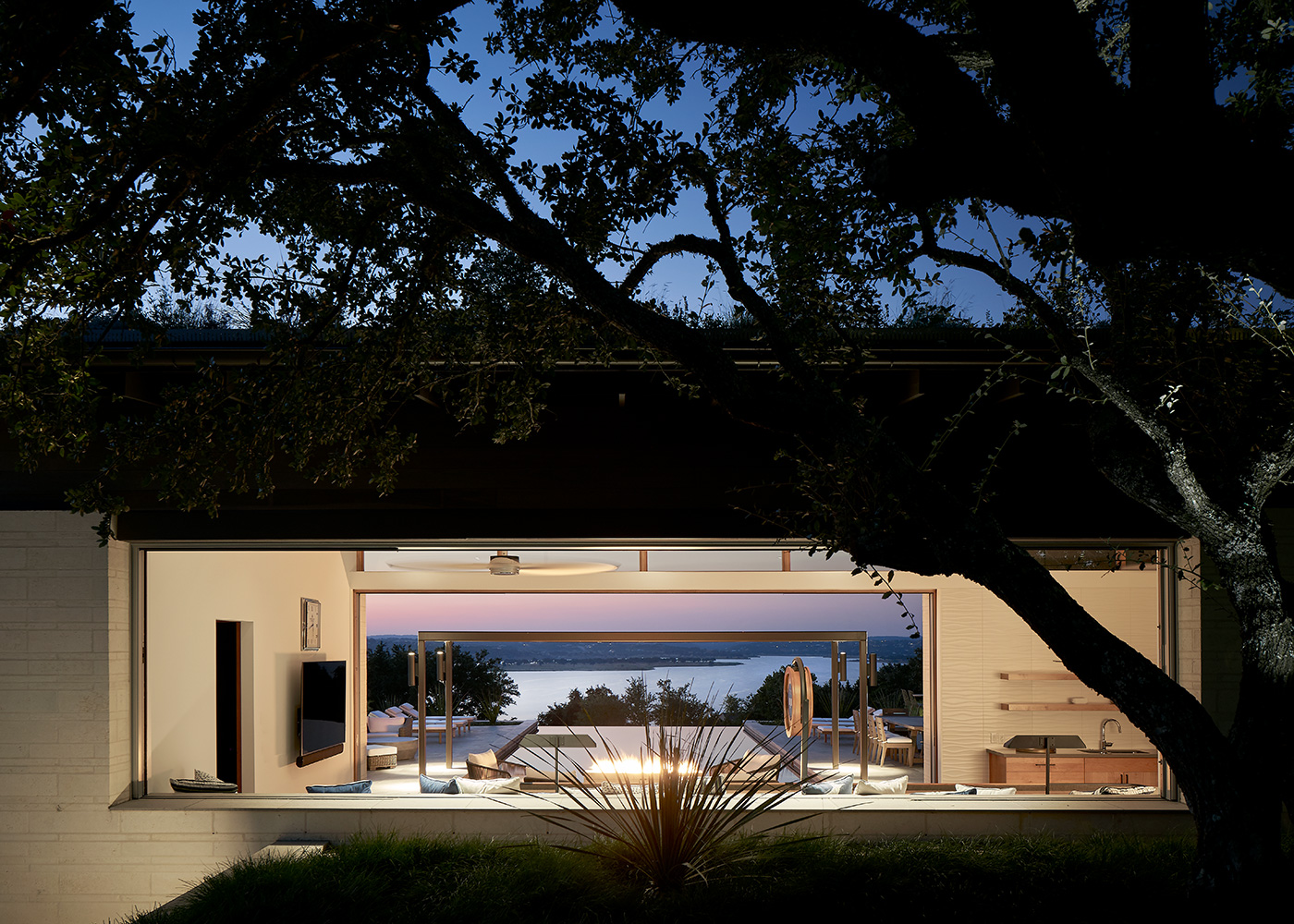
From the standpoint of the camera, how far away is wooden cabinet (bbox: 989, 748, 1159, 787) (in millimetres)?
9844

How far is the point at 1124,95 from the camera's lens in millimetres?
2445

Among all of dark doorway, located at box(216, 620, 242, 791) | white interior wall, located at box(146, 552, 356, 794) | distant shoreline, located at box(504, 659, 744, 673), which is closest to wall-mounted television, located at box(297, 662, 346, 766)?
white interior wall, located at box(146, 552, 356, 794)

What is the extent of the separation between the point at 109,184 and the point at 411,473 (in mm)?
2966

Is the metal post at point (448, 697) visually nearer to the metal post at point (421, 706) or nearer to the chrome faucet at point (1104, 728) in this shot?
the metal post at point (421, 706)

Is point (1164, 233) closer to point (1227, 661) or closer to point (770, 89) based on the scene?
point (770, 89)

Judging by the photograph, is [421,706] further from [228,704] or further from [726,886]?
[726,886]

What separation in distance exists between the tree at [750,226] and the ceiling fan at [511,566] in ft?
12.0

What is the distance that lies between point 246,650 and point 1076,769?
25.6 feet

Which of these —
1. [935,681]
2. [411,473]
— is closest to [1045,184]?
[411,473]

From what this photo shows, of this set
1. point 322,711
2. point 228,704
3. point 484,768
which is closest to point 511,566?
point 484,768

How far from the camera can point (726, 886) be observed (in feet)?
13.2

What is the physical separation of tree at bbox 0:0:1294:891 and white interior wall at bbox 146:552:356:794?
3075 millimetres

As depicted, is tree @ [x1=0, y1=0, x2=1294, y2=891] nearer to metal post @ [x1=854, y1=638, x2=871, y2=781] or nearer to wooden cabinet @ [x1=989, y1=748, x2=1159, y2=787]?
metal post @ [x1=854, y1=638, x2=871, y2=781]

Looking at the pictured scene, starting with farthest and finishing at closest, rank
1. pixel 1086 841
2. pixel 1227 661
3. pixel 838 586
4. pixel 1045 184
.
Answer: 1. pixel 838 586
2. pixel 1227 661
3. pixel 1086 841
4. pixel 1045 184
